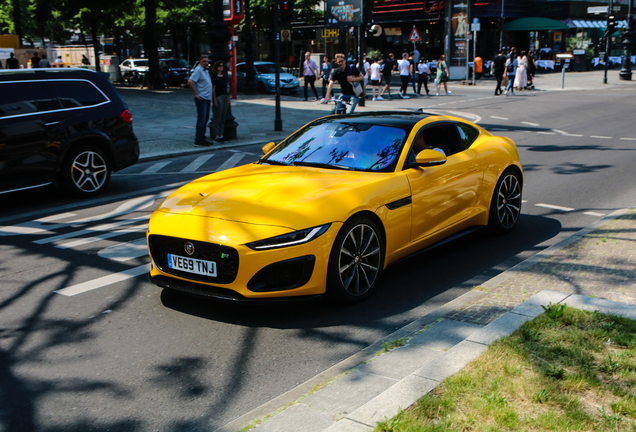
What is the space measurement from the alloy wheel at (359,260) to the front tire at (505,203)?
2217mm

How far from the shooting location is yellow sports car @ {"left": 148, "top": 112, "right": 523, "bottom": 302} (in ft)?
15.0

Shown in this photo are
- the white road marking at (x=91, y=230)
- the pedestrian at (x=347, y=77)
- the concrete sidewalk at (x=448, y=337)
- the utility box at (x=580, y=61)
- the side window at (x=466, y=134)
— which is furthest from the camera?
the utility box at (x=580, y=61)

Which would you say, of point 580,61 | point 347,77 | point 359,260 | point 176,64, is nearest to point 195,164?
point 347,77

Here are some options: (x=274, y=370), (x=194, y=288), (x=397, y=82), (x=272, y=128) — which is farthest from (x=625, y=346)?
(x=397, y=82)

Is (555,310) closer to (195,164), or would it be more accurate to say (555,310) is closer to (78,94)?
(78,94)

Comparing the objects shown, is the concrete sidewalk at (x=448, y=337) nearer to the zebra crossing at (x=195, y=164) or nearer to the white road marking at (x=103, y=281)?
the white road marking at (x=103, y=281)

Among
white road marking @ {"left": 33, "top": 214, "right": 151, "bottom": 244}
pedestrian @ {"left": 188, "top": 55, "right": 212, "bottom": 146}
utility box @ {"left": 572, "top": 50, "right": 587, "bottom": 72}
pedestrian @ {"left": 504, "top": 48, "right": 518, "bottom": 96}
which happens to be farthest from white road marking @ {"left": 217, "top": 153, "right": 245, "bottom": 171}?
utility box @ {"left": 572, "top": 50, "right": 587, "bottom": 72}

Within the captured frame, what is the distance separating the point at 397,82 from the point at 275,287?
3756 centimetres

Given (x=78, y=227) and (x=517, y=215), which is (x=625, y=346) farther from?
(x=78, y=227)

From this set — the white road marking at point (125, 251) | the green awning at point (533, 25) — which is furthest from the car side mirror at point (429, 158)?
the green awning at point (533, 25)

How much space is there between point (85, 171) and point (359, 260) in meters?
5.86

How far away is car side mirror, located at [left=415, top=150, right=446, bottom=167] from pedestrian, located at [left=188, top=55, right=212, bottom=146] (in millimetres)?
9872

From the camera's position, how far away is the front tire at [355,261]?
4.80 meters

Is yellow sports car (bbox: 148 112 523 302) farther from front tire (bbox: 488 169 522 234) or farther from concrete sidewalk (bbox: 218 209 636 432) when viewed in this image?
concrete sidewalk (bbox: 218 209 636 432)
